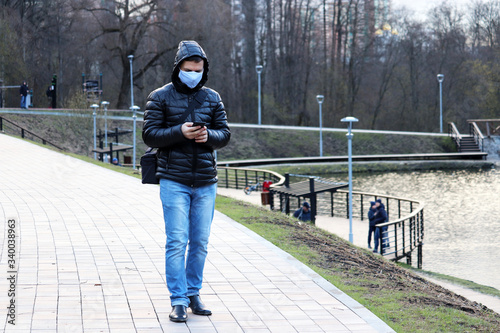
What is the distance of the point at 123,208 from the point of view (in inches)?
468

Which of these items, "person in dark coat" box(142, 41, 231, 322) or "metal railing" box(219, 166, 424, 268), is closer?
"person in dark coat" box(142, 41, 231, 322)

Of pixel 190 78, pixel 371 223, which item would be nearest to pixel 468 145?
pixel 371 223

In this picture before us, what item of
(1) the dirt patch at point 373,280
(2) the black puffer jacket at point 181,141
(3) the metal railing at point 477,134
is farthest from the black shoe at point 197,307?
(3) the metal railing at point 477,134

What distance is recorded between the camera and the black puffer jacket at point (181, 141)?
5.16 meters

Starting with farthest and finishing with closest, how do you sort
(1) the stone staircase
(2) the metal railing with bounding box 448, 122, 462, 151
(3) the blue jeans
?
(2) the metal railing with bounding box 448, 122, 462, 151
(1) the stone staircase
(3) the blue jeans

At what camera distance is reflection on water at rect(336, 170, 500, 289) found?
15.6 metres

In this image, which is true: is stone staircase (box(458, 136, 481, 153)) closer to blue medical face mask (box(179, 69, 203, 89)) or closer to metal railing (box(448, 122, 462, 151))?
metal railing (box(448, 122, 462, 151))

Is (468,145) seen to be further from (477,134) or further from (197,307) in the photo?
(197,307)

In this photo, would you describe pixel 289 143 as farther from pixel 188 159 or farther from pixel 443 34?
pixel 188 159

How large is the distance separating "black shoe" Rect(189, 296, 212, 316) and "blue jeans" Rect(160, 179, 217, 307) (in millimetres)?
53

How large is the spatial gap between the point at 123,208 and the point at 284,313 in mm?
6890

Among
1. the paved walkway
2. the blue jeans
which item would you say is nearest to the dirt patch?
the paved walkway

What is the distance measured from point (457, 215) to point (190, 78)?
20.5 m

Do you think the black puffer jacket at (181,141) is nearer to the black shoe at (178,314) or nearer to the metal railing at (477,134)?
the black shoe at (178,314)
